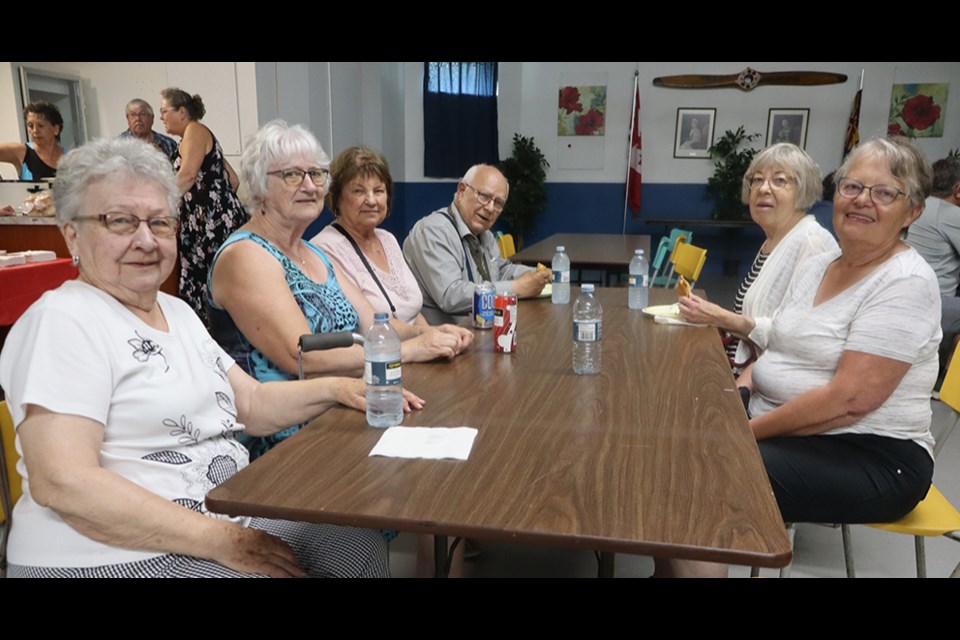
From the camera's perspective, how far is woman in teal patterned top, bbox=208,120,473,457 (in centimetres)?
169

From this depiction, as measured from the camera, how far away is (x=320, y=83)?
5855mm

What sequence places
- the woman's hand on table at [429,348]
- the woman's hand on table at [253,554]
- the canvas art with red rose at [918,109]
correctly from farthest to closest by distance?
the canvas art with red rose at [918,109] < the woman's hand on table at [429,348] < the woman's hand on table at [253,554]

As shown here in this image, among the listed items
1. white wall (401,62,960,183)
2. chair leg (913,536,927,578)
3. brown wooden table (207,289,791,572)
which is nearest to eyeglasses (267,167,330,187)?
brown wooden table (207,289,791,572)

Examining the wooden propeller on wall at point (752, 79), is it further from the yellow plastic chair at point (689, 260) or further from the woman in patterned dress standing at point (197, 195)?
the woman in patterned dress standing at point (197, 195)

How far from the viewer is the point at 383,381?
53.1 inches

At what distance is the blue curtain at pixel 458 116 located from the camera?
814cm

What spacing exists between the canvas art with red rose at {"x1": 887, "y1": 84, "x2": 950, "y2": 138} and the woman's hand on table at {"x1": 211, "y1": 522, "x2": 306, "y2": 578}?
28.6 ft

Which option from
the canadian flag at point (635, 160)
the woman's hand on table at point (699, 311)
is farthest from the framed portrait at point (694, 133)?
the woman's hand on table at point (699, 311)

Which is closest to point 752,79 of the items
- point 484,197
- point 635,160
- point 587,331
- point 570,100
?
point 635,160

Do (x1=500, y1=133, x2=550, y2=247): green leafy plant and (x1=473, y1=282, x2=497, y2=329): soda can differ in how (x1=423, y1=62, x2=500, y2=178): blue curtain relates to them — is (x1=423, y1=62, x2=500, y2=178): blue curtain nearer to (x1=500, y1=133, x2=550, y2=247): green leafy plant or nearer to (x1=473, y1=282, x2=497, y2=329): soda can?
(x1=500, y1=133, x2=550, y2=247): green leafy plant

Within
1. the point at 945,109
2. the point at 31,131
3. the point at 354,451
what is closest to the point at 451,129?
the point at 31,131

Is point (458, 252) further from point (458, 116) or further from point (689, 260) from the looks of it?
point (458, 116)

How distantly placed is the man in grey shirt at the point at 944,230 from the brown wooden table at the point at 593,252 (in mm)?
1615

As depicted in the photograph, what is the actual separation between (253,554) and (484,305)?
1.23m
